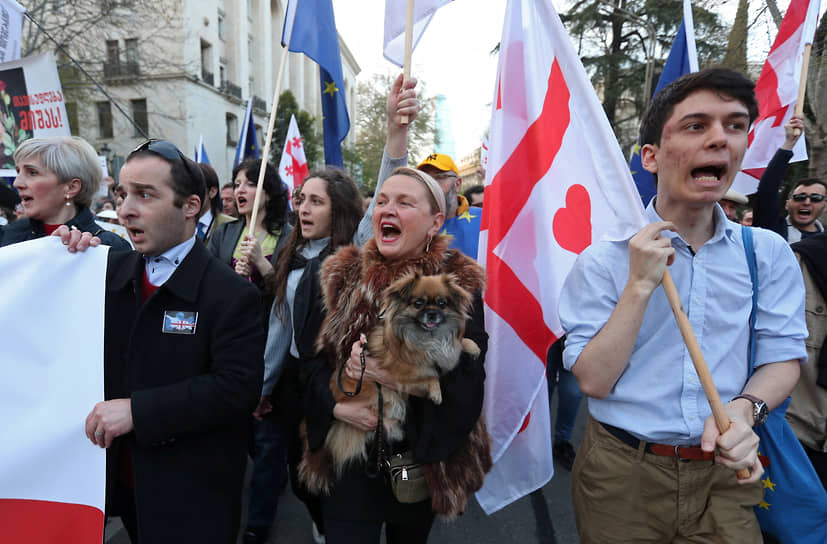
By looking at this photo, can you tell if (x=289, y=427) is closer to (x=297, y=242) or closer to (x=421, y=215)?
(x=297, y=242)

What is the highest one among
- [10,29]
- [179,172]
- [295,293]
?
[10,29]

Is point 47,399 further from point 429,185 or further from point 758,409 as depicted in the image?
point 758,409

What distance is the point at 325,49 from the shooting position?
11.6ft

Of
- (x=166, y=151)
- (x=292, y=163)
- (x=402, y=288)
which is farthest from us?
(x=292, y=163)

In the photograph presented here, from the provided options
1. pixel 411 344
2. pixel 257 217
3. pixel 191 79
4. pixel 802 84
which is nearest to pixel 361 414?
pixel 411 344

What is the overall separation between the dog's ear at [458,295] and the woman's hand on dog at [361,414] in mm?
493

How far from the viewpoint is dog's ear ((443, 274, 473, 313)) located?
1.68 m

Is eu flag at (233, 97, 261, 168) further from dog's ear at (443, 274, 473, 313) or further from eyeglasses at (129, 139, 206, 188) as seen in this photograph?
dog's ear at (443, 274, 473, 313)

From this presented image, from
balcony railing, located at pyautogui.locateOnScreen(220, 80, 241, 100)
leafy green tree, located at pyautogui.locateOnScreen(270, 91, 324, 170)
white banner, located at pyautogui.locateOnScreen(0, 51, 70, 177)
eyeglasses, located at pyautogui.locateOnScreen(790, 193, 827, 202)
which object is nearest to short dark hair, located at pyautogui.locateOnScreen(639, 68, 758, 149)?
eyeglasses, located at pyautogui.locateOnScreen(790, 193, 827, 202)

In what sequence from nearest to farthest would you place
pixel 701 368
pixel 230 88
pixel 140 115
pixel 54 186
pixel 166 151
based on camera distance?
pixel 701 368, pixel 166 151, pixel 54 186, pixel 140 115, pixel 230 88

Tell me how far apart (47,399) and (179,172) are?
910 mm

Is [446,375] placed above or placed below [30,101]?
below

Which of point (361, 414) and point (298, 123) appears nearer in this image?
point (361, 414)

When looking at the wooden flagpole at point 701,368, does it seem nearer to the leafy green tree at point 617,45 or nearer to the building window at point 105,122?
the leafy green tree at point 617,45
